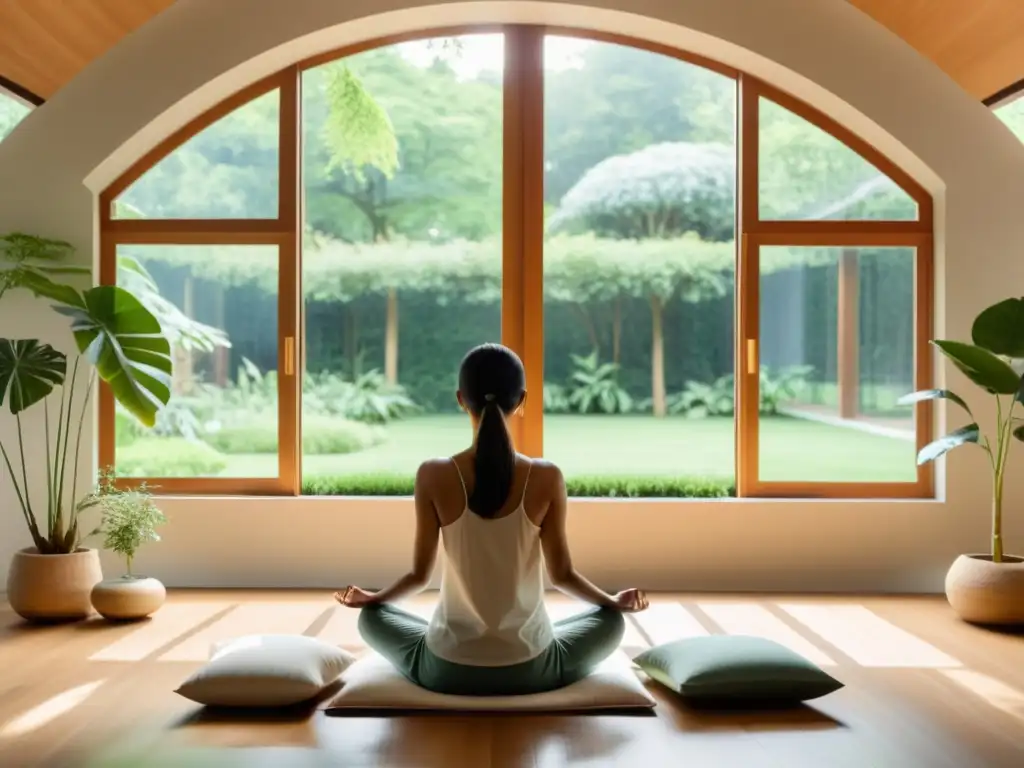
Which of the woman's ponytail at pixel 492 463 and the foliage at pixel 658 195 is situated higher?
the foliage at pixel 658 195

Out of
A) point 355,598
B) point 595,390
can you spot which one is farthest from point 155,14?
point 355,598

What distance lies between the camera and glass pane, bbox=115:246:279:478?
18.1 feet

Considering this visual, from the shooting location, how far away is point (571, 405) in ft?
18.4

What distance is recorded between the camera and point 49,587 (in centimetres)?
450

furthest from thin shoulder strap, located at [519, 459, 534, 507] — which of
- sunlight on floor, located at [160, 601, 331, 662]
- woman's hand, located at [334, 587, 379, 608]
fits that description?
sunlight on floor, located at [160, 601, 331, 662]

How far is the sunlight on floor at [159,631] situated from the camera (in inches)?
157

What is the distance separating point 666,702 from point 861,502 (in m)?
2.40

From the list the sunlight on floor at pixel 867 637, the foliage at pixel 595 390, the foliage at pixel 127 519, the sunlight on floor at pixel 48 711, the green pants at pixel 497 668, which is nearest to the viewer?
the sunlight on floor at pixel 48 711

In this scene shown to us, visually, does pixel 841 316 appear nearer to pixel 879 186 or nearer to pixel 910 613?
pixel 879 186

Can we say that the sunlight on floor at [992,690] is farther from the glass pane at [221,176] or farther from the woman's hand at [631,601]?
the glass pane at [221,176]

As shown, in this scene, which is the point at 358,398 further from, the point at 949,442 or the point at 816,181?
the point at 949,442

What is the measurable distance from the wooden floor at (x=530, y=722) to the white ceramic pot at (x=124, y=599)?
0.30 ft

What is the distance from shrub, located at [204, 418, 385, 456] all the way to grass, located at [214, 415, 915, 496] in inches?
1.7

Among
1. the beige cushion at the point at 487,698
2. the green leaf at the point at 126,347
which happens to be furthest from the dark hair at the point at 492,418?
the green leaf at the point at 126,347
